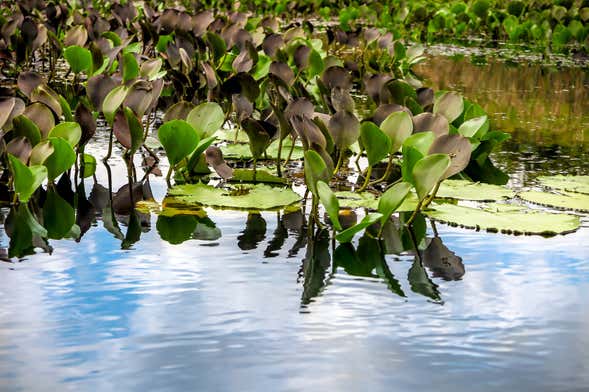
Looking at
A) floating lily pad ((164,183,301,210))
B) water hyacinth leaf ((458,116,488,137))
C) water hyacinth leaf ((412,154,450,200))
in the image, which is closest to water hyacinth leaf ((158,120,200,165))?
floating lily pad ((164,183,301,210))

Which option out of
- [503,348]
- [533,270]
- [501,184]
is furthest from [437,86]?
[503,348]

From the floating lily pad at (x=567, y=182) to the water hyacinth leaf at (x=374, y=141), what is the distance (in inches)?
28.9

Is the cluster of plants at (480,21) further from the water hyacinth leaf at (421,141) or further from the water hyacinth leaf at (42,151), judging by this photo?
the water hyacinth leaf at (42,151)

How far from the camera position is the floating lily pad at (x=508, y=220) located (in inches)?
123

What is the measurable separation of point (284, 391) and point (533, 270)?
106 centimetres

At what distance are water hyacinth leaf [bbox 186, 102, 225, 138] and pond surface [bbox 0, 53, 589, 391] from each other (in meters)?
0.45

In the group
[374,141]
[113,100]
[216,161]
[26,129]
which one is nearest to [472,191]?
[374,141]

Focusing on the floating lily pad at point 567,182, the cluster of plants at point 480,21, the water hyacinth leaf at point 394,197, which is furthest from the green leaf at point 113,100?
the cluster of plants at point 480,21

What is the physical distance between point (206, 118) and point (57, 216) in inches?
26.0

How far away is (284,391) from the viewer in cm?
189

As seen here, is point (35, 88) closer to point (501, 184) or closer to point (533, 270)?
point (501, 184)

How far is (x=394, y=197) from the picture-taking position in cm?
281

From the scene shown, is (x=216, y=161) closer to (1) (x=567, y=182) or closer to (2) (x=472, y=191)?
(2) (x=472, y=191)

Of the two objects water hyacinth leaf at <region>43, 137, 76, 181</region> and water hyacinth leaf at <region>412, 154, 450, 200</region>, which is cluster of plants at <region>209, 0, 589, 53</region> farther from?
water hyacinth leaf at <region>43, 137, 76, 181</region>
